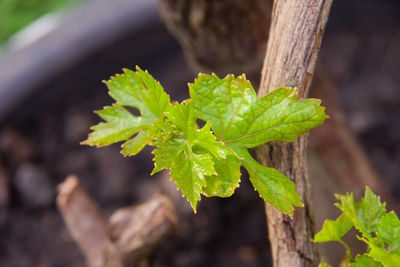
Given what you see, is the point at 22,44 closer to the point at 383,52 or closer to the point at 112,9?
the point at 112,9

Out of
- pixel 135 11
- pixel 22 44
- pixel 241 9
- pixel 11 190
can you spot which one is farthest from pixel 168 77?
pixel 241 9

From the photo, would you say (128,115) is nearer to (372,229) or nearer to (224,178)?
(224,178)

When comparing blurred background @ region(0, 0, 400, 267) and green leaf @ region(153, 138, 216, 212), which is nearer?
green leaf @ region(153, 138, 216, 212)

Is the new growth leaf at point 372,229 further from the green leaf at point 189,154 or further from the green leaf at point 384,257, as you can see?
the green leaf at point 189,154

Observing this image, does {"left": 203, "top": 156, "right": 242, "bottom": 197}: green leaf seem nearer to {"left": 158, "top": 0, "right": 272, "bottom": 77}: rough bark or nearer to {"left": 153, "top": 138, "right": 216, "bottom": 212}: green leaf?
{"left": 153, "top": 138, "right": 216, "bottom": 212}: green leaf

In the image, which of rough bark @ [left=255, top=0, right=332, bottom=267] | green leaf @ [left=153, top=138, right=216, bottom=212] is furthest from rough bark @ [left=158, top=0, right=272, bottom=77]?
green leaf @ [left=153, top=138, right=216, bottom=212]

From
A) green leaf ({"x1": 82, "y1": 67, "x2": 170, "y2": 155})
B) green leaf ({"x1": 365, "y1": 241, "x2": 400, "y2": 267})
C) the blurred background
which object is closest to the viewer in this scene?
green leaf ({"x1": 365, "y1": 241, "x2": 400, "y2": 267})

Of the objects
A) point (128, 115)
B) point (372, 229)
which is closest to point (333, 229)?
point (372, 229)
